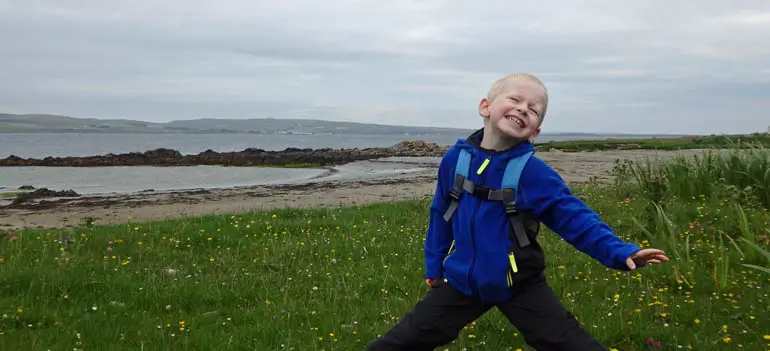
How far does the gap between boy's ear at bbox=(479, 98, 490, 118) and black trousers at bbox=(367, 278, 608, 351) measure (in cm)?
112

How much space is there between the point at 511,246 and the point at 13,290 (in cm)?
577

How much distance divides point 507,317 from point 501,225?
66 cm

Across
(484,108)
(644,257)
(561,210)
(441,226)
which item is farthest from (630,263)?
(484,108)

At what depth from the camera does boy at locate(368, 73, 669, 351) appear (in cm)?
374

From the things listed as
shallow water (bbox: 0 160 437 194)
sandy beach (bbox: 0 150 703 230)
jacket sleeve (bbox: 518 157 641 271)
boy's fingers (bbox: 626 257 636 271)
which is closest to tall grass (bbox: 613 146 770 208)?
sandy beach (bbox: 0 150 703 230)

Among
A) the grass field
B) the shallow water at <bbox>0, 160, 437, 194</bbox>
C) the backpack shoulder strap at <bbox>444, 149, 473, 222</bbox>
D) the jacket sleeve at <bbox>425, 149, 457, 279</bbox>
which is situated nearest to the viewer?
the backpack shoulder strap at <bbox>444, 149, 473, 222</bbox>

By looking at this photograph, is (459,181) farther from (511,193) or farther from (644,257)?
(644,257)

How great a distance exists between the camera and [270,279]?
743cm

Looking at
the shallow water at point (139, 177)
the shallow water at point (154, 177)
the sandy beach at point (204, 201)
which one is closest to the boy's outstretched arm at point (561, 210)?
the sandy beach at point (204, 201)

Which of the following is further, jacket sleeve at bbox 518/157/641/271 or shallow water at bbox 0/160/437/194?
shallow water at bbox 0/160/437/194

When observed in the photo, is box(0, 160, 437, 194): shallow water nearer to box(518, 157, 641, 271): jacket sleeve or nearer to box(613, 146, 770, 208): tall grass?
box(613, 146, 770, 208): tall grass

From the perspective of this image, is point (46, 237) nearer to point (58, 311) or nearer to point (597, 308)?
point (58, 311)

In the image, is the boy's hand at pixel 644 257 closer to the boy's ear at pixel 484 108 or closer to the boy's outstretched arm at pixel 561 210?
the boy's outstretched arm at pixel 561 210

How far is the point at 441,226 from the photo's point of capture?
412 cm
